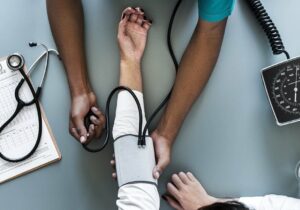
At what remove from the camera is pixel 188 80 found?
3.60 feet

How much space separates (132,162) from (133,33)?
0.43m

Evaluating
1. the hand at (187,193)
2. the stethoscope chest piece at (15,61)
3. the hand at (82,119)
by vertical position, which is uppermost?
the stethoscope chest piece at (15,61)

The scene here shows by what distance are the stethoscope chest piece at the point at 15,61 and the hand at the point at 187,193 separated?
0.60 meters

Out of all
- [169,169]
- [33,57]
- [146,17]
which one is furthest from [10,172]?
[146,17]

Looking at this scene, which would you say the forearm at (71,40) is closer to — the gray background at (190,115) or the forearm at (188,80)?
the gray background at (190,115)

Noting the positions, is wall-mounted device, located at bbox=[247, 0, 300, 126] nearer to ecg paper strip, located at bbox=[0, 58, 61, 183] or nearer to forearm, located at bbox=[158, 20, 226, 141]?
forearm, located at bbox=[158, 20, 226, 141]

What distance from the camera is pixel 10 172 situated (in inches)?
44.5

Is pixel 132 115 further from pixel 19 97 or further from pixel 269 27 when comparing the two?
pixel 269 27

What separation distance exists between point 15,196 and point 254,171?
30.1 inches

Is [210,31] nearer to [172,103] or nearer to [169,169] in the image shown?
[172,103]

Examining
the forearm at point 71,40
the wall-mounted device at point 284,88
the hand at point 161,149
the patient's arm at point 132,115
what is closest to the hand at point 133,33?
the patient's arm at point 132,115

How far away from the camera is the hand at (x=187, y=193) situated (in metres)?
1.12

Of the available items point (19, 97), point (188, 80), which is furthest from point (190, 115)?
point (19, 97)

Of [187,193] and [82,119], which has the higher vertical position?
[82,119]
